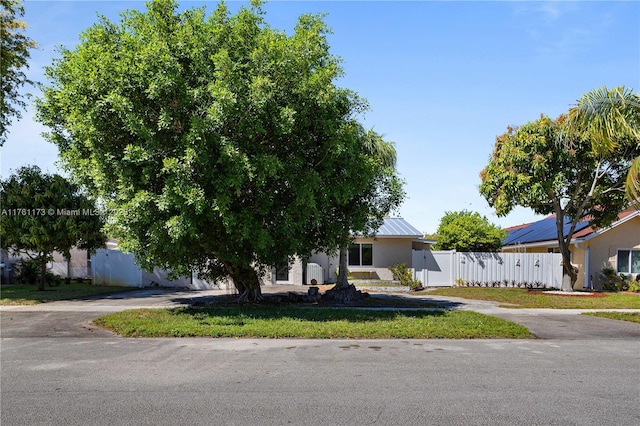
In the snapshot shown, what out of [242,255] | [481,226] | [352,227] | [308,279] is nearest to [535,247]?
[481,226]

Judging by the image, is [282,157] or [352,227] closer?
[282,157]

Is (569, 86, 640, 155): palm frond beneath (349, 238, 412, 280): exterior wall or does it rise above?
above

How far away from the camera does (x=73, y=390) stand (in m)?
6.51

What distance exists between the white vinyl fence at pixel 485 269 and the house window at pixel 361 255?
9.80 ft

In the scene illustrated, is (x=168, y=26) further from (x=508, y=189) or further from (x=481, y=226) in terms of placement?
(x=481, y=226)

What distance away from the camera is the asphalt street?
18.3 feet

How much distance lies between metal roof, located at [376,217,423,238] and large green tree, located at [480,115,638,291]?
17.4 ft

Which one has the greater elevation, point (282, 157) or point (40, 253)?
point (282, 157)

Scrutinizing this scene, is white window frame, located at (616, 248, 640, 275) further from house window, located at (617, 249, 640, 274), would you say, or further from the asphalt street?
the asphalt street

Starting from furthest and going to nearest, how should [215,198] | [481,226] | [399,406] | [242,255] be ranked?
[481,226]
[242,255]
[215,198]
[399,406]

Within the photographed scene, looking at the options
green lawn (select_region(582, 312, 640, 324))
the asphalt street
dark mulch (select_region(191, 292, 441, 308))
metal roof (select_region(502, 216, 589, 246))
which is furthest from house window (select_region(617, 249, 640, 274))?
the asphalt street

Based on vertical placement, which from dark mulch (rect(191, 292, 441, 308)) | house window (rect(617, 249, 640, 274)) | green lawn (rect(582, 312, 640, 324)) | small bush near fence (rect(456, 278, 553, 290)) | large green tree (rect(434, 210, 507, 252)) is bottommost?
small bush near fence (rect(456, 278, 553, 290))

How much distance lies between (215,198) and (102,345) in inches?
158

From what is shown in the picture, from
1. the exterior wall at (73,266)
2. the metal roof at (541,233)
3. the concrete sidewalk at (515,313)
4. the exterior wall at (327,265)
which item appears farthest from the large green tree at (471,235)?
the exterior wall at (73,266)
